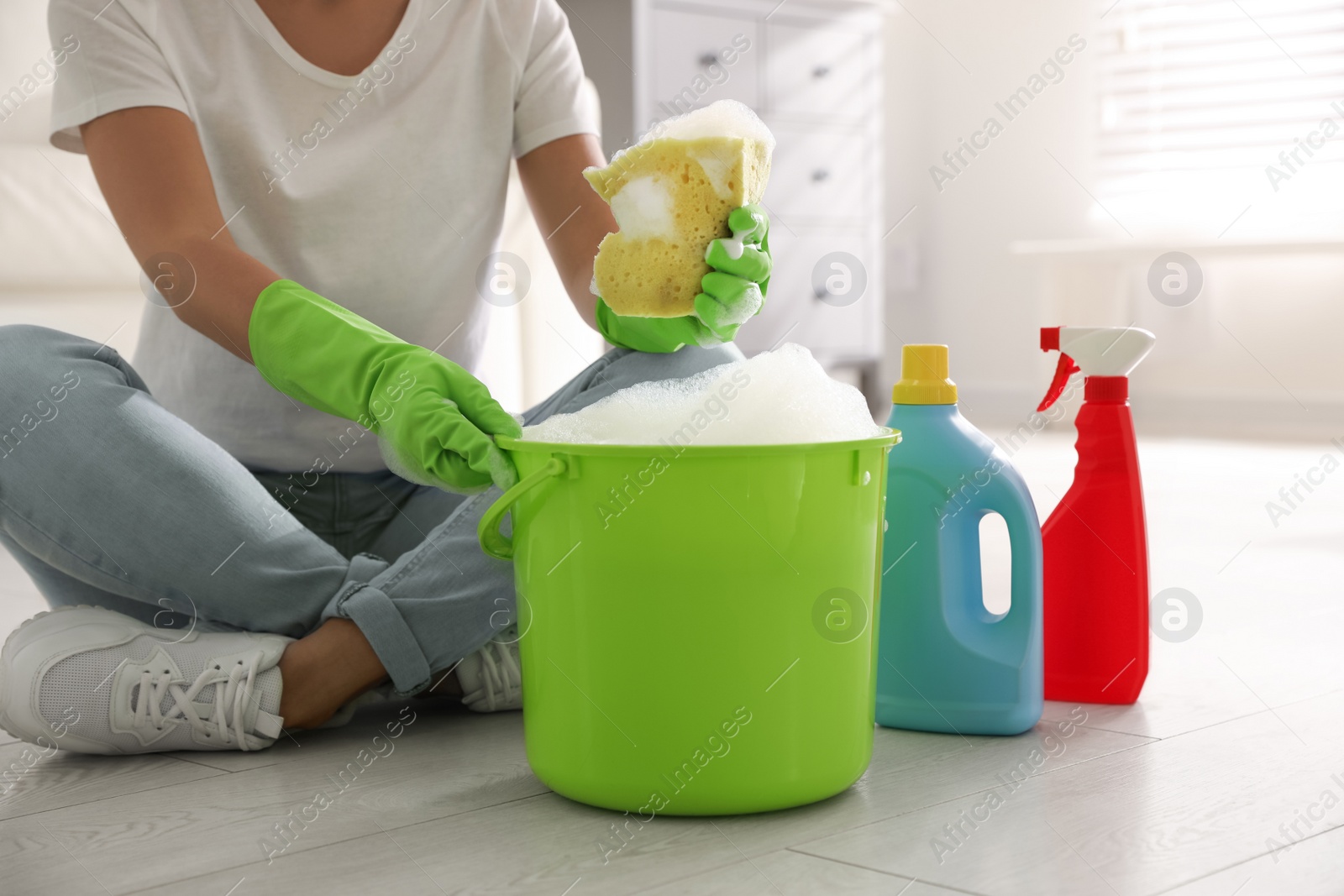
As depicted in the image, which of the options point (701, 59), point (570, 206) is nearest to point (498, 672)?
point (570, 206)

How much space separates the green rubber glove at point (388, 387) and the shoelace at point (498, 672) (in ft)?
0.65

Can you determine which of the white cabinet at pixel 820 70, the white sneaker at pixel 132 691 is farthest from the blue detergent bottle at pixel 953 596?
the white cabinet at pixel 820 70

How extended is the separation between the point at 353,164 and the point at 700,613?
0.59 m

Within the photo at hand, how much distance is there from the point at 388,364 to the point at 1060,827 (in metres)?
0.48

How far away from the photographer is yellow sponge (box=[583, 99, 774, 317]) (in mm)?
785

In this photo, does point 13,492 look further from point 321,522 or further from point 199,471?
point 321,522

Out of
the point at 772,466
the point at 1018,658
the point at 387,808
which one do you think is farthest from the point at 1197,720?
the point at 387,808

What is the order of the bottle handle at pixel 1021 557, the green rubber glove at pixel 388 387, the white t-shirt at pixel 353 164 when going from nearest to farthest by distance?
the green rubber glove at pixel 388 387 < the bottle handle at pixel 1021 557 < the white t-shirt at pixel 353 164

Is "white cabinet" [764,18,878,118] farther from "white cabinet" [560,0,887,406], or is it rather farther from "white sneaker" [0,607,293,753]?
"white sneaker" [0,607,293,753]

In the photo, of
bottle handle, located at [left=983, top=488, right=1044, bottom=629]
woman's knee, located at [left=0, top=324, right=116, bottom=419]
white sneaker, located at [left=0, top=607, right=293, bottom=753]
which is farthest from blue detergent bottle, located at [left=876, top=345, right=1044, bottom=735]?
woman's knee, located at [left=0, top=324, right=116, bottom=419]

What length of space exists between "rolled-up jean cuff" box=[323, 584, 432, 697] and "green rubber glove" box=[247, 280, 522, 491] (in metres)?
0.12

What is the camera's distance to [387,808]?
0.73 metres

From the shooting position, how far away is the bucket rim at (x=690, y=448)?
64cm

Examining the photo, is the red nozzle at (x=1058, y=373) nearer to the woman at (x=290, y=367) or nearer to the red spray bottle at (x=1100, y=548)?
the red spray bottle at (x=1100, y=548)
